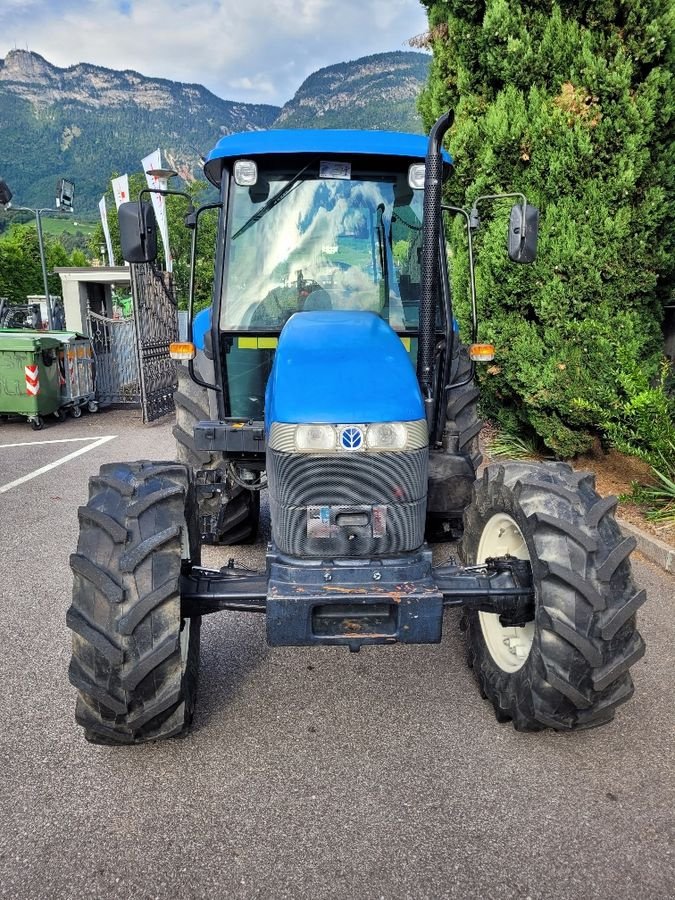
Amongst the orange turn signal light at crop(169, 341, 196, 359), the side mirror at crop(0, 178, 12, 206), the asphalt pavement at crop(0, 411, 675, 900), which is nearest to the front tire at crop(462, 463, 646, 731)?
the asphalt pavement at crop(0, 411, 675, 900)

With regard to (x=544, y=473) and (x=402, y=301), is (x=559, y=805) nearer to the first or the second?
(x=544, y=473)

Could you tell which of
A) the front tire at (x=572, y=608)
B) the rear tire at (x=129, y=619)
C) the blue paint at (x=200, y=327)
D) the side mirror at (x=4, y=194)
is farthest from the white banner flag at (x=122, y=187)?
the front tire at (x=572, y=608)

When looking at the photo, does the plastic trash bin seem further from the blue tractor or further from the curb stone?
the curb stone

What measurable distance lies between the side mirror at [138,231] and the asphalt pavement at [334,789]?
219 cm

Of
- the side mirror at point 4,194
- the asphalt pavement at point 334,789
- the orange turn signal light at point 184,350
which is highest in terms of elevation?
the side mirror at point 4,194

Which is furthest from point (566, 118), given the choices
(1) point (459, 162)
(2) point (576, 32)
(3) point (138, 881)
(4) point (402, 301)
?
(3) point (138, 881)

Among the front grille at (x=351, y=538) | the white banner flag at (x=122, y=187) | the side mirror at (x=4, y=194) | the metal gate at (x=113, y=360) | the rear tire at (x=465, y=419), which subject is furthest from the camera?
the white banner flag at (x=122, y=187)

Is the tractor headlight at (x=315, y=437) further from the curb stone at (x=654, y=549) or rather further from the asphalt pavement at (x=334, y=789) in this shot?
the curb stone at (x=654, y=549)

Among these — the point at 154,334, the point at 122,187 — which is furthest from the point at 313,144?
the point at 122,187

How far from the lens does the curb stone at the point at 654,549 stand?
14.9 ft

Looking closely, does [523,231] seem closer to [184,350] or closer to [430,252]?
[430,252]

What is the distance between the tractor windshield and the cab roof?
12 centimetres

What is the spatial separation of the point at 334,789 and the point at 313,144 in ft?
10.1

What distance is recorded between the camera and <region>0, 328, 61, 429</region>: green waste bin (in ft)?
32.4
